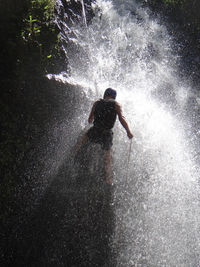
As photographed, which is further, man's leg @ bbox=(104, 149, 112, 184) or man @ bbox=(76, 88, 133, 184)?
man's leg @ bbox=(104, 149, 112, 184)

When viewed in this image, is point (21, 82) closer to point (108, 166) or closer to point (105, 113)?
point (105, 113)

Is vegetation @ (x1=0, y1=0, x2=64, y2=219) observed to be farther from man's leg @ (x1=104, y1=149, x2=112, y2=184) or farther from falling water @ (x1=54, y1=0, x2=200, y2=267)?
man's leg @ (x1=104, y1=149, x2=112, y2=184)

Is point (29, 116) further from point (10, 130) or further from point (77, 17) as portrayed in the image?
point (77, 17)

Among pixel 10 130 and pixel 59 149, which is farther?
pixel 59 149

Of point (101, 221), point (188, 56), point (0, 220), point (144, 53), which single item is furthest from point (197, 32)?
point (0, 220)

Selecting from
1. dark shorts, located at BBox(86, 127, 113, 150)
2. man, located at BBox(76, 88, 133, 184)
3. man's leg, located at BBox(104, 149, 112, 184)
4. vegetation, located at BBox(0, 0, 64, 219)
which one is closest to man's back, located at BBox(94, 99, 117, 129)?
man, located at BBox(76, 88, 133, 184)

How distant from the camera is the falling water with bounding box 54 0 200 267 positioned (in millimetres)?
6461

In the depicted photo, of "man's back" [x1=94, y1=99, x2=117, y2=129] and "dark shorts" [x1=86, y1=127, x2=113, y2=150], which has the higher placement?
"man's back" [x1=94, y1=99, x2=117, y2=129]

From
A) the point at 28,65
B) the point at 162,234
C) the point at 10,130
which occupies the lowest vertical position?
the point at 162,234

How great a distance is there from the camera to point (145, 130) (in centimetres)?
993

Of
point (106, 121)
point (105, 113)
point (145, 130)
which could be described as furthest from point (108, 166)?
point (145, 130)

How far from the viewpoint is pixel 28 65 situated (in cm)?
641

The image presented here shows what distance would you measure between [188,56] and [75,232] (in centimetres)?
1849

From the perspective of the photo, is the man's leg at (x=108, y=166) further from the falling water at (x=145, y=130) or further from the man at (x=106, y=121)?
the falling water at (x=145, y=130)
